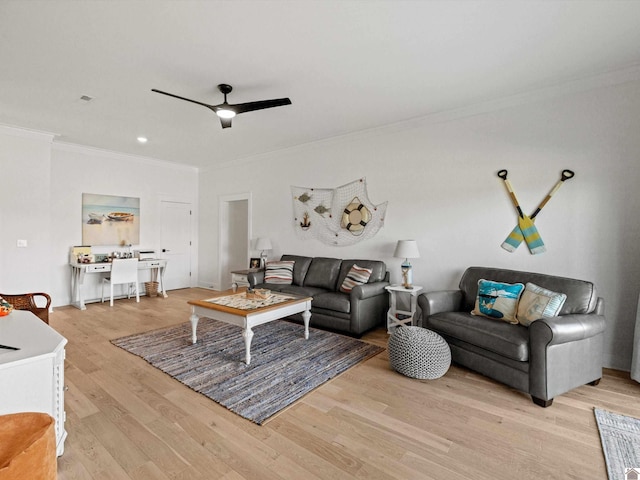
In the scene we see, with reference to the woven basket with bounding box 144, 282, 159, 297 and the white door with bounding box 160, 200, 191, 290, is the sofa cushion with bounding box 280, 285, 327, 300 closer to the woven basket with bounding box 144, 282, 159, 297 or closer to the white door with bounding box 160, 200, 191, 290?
the woven basket with bounding box 144, 282, 159, 297

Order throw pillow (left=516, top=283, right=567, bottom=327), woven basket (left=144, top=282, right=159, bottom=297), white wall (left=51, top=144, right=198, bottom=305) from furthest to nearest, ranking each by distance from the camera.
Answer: woven basket (left=144, top=282, right=159, bottom=297)
white wall (left=51, top=144, right=198, bottom=305)
throw pillow (left=516, top=283, right=567, bottom=327)

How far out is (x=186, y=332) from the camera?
4027 millimetres

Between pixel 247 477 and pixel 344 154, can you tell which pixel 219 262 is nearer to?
pixel 344 154

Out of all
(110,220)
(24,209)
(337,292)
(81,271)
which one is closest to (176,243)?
(110,220)

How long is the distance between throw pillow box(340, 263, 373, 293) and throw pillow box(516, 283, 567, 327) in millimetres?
1783

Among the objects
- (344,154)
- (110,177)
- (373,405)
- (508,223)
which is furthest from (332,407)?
(110,177)

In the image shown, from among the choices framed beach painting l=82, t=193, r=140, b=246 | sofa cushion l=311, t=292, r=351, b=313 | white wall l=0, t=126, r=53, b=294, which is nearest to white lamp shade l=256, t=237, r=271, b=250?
sofa cushion l=311, t=292, r=351, b=313

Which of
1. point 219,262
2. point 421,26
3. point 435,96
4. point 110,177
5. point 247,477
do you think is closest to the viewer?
point 247,477

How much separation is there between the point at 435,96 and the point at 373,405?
3.13m

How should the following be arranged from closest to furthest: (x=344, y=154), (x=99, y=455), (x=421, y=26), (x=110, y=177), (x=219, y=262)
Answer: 1. (x=99, y=455)
2. (x=421, y=26)
3. (x=344, y=154)
4. (x=110, y=177)
5. (x=219, y=262)

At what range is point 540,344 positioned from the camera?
2.39 metres

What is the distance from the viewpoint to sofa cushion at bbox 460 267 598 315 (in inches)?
108

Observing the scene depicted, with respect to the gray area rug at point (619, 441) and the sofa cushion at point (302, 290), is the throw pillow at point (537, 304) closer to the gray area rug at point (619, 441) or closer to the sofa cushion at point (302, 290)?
the gray area rug at point (619, 441)

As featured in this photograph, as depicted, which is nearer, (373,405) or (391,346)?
(373,405)
